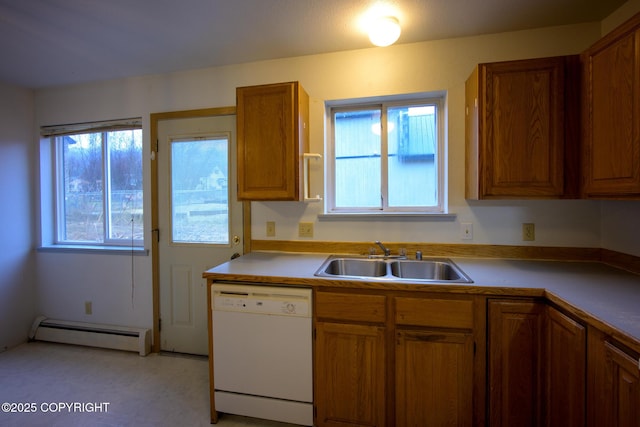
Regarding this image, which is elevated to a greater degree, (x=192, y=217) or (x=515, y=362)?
(x=192, y=217)

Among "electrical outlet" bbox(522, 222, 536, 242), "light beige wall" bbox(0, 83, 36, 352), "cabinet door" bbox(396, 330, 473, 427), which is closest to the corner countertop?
"electrical outlet" bbox(522, 222, 536, 242)

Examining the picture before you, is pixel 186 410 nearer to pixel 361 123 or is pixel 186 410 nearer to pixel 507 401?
pixel 507 401

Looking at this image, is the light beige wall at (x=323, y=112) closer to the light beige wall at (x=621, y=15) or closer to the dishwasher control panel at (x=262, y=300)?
the light beige wall at (x=621, y=15)

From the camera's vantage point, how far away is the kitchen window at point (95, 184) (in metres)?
2.52

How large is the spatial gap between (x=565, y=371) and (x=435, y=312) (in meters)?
0.52

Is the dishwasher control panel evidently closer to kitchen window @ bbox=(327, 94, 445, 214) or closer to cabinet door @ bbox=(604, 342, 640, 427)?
kitchen window @ bbox=(327, 94, 445, 214)

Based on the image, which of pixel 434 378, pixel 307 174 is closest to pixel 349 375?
pixel 434 378

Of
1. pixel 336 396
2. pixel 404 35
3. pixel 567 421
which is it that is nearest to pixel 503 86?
pixel 404 35

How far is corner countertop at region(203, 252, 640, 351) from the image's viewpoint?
3.32 ft

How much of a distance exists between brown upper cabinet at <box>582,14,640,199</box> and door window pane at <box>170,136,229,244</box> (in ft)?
7.61

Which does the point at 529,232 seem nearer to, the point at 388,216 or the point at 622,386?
the point at 388,216

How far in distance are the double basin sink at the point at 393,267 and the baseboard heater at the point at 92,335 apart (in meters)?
1.80

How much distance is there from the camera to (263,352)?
5.08 feet

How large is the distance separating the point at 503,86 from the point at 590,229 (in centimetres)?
110
